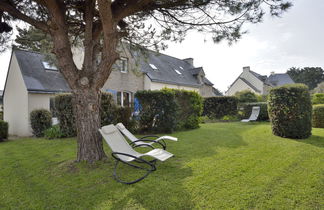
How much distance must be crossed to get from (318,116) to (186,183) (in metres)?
9.12

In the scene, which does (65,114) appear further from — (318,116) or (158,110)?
(318,116)

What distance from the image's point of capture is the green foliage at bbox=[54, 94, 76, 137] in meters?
8.53

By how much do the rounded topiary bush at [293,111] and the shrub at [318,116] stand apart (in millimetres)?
3312

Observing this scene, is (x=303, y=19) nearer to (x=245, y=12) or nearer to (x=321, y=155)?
(x=245, y=12)

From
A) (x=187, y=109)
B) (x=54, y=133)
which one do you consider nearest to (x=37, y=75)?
(x=54, y=133)

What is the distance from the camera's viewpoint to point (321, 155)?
4.62m

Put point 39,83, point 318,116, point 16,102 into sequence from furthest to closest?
point 16,102, point 39,83, point 318,116

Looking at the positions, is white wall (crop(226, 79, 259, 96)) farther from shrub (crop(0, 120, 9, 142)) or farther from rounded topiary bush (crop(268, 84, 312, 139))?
shrub (crop(0, 120, 9, 142))

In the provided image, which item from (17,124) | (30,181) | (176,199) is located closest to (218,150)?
(176,199)

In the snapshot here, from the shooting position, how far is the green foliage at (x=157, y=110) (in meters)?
8.72

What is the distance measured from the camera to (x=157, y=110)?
874 cm

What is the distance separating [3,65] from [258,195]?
58.0 feet

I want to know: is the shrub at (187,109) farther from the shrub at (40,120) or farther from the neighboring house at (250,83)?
the neighboring house at (250,83)

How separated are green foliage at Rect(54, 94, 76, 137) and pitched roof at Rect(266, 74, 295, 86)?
123ft
